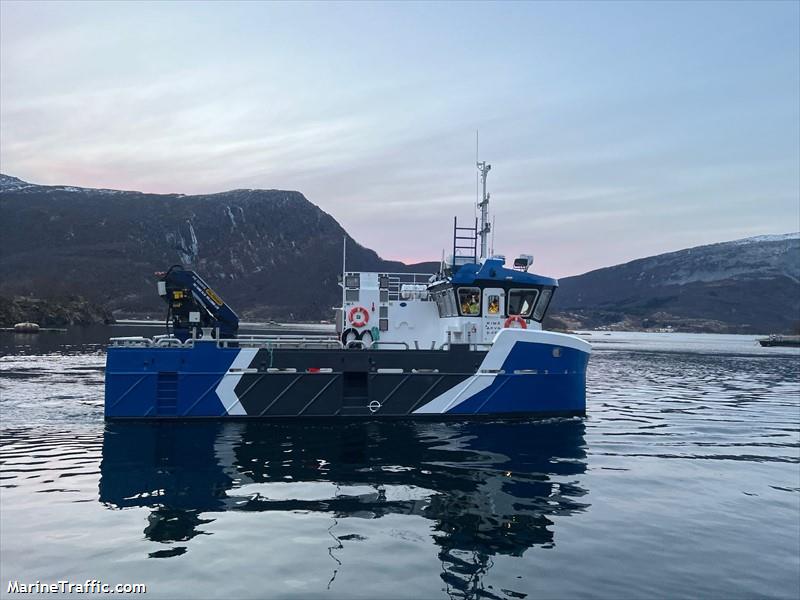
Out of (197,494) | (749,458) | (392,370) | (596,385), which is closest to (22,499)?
(197,494)

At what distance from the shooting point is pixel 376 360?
18109 millimetres

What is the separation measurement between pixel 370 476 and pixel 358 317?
843 centimetres

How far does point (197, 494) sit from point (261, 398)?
6.81 metres

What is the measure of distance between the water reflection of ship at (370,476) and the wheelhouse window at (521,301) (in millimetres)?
3984

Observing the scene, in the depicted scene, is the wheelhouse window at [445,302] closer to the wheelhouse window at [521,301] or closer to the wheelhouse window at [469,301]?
the wheelhouse window at [469,301]

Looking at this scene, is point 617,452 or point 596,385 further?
point 596,385

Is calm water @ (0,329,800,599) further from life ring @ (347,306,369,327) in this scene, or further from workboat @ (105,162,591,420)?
life ring @ (347,306,369,327)

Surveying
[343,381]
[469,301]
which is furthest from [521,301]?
[343,381]

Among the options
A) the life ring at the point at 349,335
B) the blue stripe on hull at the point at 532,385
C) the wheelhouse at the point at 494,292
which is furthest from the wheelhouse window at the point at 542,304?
the life ring at the point at 349,335

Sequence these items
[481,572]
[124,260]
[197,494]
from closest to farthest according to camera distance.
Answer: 1. [481,572]
2. [197,494]
3. [124,260]

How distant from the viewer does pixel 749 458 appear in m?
15.6

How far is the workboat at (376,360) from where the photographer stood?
1741 centimetres

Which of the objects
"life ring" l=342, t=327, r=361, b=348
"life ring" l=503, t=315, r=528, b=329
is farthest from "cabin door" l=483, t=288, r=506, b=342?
"life ring" l=342, t=327, r=361, b=348

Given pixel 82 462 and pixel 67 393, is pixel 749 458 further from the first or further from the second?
pixel 67 393
